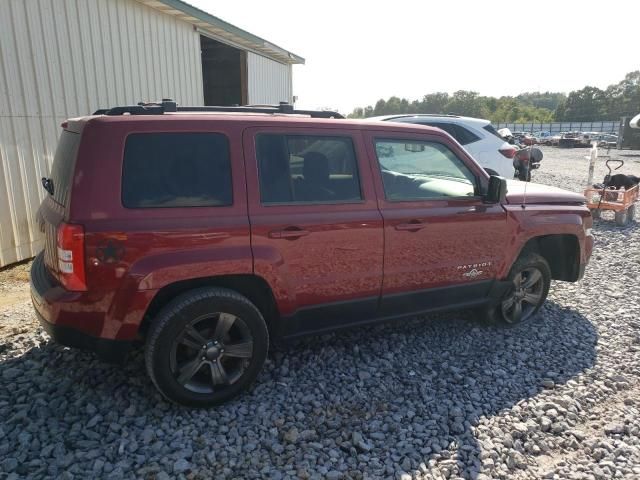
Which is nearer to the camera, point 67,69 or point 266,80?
point 67,69

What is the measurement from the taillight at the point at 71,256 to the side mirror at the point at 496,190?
3022 mm

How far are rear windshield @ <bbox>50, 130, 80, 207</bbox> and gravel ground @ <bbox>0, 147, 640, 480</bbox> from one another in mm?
1342

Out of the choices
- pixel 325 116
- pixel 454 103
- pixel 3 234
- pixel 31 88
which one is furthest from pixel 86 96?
pixel 454 103

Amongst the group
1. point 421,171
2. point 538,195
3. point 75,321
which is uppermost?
point 421,171

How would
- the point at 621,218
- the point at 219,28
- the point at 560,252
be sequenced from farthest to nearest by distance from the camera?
the point at 219,28, the point at 621,218, the point at 560,252

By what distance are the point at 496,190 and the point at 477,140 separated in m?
4.63

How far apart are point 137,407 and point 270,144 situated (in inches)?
76.3

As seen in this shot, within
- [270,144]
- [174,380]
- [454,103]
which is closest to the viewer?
[174,380]

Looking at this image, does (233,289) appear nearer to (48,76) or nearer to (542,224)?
(542,224)

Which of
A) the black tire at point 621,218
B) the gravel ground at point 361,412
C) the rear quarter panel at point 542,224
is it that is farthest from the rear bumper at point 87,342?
the black tire at point 621,218

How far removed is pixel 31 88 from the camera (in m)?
5.93

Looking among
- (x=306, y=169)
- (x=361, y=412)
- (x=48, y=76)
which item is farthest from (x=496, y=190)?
(x=48, y=76)

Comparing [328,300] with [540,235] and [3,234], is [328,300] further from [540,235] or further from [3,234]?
[3,234]

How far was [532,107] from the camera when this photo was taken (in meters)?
96.4
